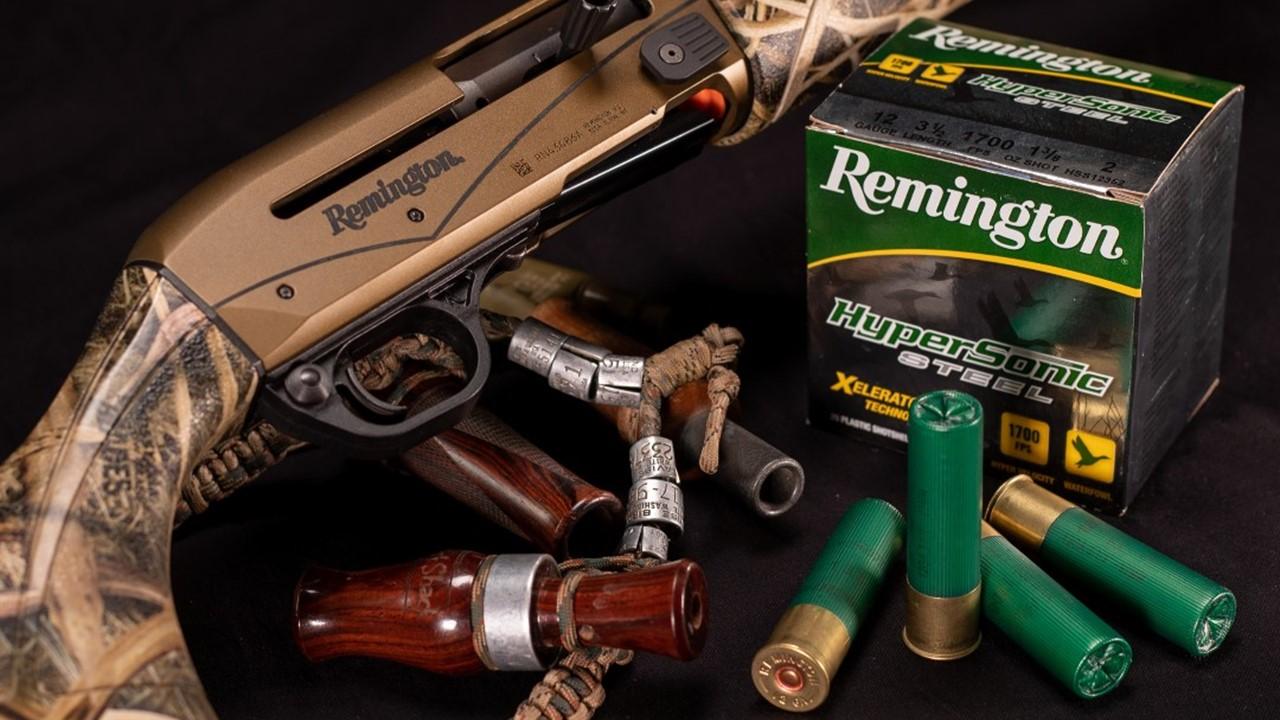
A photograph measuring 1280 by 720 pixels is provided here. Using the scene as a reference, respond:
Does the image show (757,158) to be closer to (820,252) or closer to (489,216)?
(820,252)

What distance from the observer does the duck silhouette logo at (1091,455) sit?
2428mm

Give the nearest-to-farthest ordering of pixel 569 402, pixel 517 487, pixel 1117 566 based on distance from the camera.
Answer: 1. pixel 1117 566
2. pixel 517 487
3. pixel 569 402

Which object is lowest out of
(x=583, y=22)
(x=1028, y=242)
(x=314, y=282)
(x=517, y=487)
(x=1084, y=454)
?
(x=1084, y=454)

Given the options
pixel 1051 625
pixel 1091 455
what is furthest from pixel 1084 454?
pixel 1051 625

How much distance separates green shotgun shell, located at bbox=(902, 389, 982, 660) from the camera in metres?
2.07

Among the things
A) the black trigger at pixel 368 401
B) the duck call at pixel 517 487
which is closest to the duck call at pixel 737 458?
the duck call at pixel 517 487

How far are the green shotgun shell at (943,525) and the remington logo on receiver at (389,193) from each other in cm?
64

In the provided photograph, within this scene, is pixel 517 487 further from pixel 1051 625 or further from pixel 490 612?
pixel 1051 625

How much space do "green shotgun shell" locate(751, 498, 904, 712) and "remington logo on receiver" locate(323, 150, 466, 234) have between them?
67cm

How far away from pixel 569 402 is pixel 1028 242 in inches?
29.6

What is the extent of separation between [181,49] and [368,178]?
4.19 feet

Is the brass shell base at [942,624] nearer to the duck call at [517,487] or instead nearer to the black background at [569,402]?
the black background at [569,402]

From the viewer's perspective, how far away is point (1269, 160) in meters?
3.13

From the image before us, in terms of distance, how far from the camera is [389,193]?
7.24 feet
